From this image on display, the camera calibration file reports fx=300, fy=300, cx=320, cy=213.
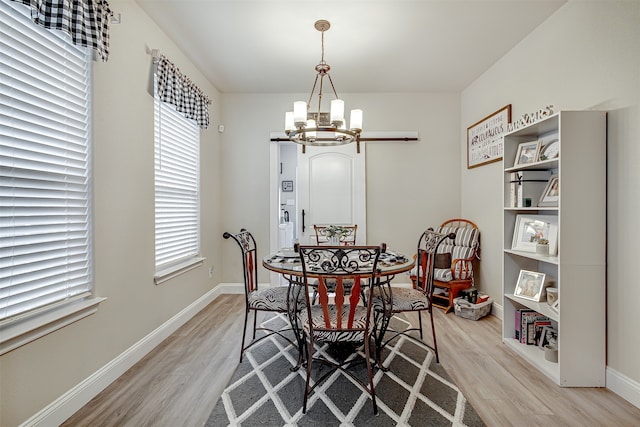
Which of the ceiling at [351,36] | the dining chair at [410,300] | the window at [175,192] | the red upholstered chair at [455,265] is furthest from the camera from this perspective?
the red upholstered chair at [455,265]

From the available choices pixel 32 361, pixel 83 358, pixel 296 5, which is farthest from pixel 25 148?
pixel 296 5

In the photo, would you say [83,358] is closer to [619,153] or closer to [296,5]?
[296,5]

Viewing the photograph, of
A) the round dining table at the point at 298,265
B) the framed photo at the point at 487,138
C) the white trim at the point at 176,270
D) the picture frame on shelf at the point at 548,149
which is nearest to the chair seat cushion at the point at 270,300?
the round dining table at the point at 298,265

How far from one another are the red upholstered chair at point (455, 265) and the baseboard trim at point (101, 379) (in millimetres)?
2609

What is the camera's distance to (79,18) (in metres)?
1.64

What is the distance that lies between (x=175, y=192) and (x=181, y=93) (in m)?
0.95

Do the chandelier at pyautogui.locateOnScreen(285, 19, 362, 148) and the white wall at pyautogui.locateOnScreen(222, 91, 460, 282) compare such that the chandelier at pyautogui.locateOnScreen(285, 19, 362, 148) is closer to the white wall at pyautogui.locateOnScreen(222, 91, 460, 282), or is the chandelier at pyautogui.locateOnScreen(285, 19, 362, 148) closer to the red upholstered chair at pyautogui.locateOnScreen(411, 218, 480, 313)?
the white wall at pyautogui.locateOnScreen(222, 91, 460, 282)

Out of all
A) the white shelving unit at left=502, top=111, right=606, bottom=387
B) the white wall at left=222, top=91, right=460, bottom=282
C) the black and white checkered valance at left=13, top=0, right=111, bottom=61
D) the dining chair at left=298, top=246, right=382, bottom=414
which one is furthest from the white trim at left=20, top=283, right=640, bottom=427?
the black and white checkered valance at left=13, top=0, right=111, bottom=61

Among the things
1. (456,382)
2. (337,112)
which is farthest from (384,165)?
(456,382)

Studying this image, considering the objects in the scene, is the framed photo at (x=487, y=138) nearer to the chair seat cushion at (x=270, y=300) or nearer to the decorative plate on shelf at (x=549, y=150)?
the decorative plate on shelf at (x=549, y=150)

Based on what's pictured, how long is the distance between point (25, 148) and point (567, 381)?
3.34 metres

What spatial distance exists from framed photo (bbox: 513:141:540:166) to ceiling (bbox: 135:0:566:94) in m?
1.05

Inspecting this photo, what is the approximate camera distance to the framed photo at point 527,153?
2301 millimetres

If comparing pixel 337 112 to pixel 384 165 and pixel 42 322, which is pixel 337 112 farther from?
pixel 42 322
